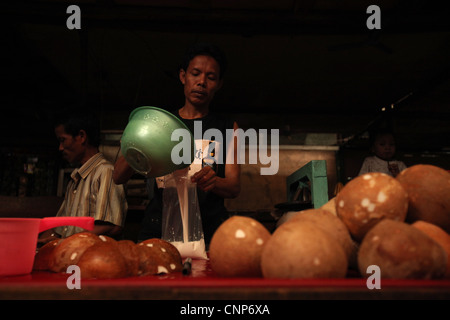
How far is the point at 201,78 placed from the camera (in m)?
1.85

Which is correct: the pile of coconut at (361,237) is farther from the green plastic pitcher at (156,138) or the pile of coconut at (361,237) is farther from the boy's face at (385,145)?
the boy's face at (385,145)

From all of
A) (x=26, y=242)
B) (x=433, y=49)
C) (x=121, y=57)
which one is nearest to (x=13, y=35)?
(x=121, y=57)

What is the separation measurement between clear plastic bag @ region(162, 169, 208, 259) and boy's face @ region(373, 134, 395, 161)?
4.49m

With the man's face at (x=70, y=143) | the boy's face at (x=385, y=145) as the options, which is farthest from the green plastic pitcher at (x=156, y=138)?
the boy's face at (x=385, y=145)

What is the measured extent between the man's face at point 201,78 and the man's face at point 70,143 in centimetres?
142

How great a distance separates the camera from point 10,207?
105 inches

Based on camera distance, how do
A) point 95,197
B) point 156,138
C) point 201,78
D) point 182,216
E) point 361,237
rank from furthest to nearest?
point 95,197 < point 201,78 < point 182,216 < point 156,138 < point 361,237

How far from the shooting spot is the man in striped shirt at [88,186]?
2.57 meters

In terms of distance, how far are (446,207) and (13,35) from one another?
485 centimetres

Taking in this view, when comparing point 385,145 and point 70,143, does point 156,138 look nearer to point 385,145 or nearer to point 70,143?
point 70,143

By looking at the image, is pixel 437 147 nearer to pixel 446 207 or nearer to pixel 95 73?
pixel 95 73

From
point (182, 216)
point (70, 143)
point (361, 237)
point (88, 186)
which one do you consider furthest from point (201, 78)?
point (70, 143)

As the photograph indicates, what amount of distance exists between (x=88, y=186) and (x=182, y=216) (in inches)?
60.8
